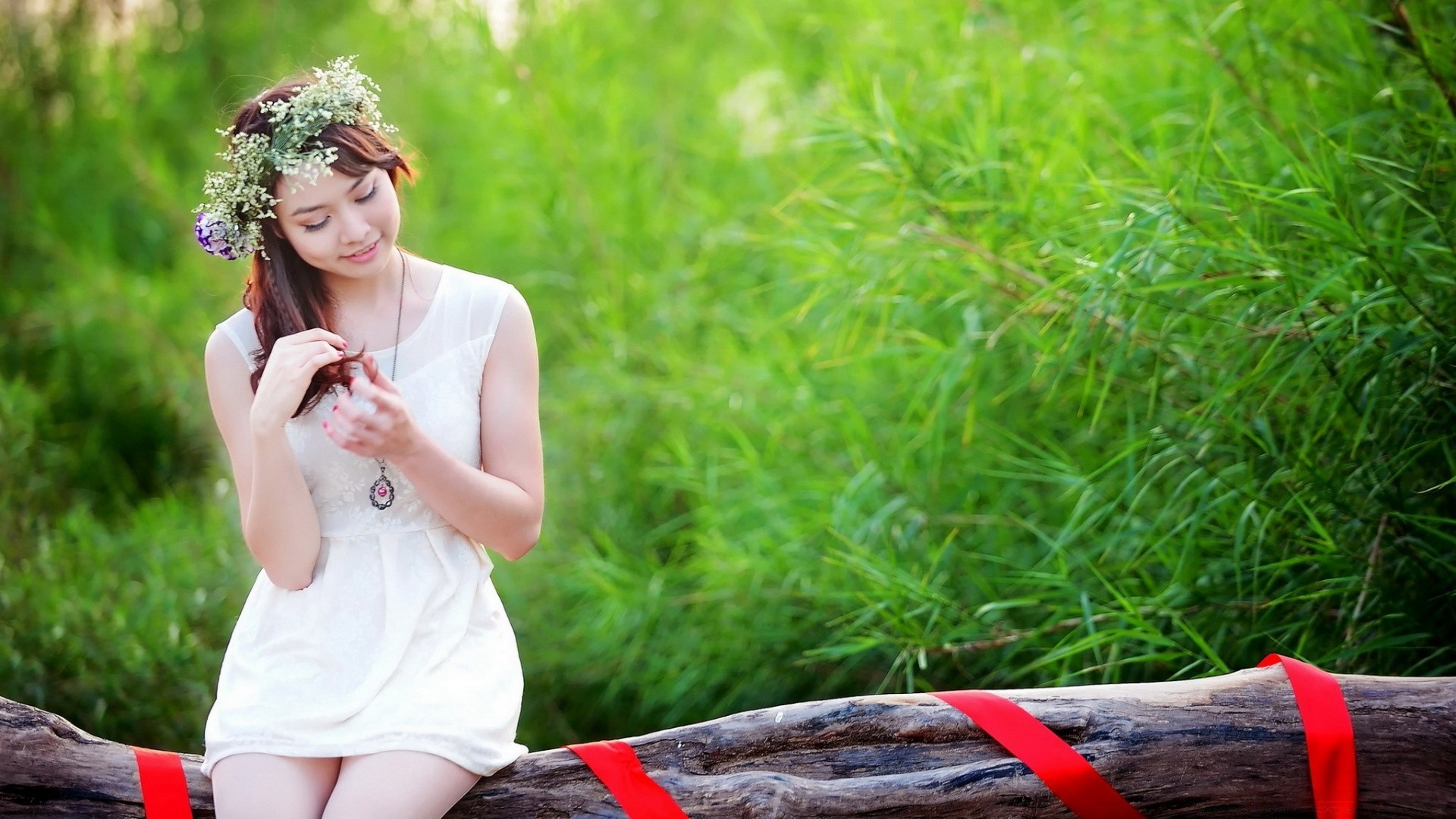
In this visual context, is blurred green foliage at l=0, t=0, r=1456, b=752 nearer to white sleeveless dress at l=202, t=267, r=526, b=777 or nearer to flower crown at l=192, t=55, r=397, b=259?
flower crown at l=192, t=55, r=397, b=259

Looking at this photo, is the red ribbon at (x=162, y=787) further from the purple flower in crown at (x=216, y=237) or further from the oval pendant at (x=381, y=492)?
the purple flower in crown at (x=216, y=237)

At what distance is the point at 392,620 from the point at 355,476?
0.22 metres

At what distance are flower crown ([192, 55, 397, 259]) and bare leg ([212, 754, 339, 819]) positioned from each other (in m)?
0.71

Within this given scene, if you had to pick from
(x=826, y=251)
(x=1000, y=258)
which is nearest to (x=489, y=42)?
(x=826, y=251)

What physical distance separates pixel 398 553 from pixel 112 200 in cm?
376

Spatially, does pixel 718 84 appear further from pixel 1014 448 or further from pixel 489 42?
pixel 1014 448

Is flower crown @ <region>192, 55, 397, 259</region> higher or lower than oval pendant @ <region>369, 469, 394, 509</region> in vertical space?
higher

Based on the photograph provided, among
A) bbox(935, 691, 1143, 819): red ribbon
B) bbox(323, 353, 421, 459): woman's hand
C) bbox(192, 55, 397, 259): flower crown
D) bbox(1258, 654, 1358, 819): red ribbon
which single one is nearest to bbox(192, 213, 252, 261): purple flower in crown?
bbox(192, 55, 397, 259): flower crown

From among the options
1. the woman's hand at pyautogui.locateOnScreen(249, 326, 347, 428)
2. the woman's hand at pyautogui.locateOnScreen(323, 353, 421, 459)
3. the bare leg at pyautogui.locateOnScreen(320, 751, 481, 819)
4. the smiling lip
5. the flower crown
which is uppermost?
the flower crown

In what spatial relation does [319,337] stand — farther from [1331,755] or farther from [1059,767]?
[1331,755]

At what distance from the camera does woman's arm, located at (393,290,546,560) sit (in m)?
1.56

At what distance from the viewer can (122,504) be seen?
355 centimetres

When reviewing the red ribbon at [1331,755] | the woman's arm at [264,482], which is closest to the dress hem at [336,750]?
the woman's arm at [264,482]

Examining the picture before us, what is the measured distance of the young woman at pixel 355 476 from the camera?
1.52 metres
